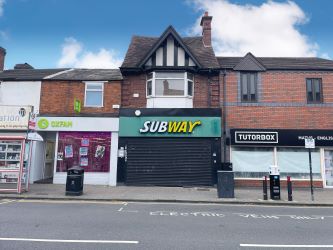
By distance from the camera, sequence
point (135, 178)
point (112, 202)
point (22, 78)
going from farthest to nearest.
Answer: point (22, 78)
point (135, 178)
point (112, 202)

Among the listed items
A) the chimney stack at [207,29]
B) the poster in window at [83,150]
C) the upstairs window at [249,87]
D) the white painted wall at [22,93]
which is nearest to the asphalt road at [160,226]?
the poster in window at [83,150]

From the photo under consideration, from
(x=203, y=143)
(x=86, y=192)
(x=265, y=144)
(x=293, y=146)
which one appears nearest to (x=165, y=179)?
(x=203, y=143)

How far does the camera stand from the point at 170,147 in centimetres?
1777

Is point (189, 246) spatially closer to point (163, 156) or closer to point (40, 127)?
point (163, 156)

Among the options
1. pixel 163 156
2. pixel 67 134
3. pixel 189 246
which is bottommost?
pixel 189 246

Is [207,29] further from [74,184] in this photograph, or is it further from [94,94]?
[74,184]

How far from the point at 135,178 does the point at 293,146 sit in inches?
388

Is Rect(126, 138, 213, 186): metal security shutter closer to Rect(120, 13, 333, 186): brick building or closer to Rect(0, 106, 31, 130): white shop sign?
Rect(120, 13, 333, 186): brick building

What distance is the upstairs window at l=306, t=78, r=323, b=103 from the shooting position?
60.5 ft

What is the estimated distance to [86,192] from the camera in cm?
1450

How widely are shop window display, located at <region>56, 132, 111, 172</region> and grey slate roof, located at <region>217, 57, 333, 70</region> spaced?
917 cm

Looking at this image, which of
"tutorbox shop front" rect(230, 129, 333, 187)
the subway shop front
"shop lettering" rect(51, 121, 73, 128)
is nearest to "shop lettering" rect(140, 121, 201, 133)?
the subway shop front

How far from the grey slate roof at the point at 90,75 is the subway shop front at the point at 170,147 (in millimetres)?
3258

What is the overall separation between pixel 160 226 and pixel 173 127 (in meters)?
10.2
